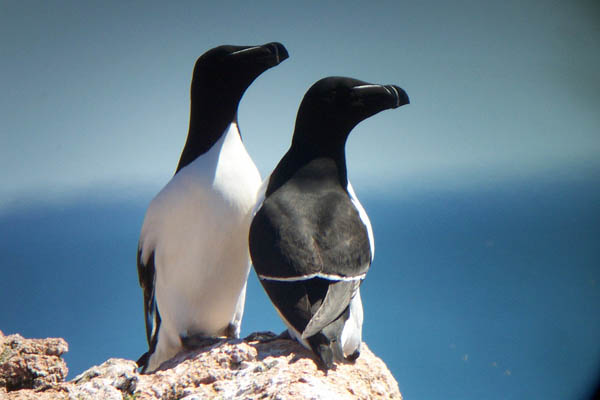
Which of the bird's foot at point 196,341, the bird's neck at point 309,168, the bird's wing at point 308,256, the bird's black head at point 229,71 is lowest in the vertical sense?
the bird's foot at point 196,341

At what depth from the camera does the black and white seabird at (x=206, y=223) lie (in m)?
2.74

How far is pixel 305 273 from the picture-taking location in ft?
6.83

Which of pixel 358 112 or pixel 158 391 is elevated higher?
pixel 358 112

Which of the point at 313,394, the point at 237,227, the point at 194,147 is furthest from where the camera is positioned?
the point at 194,147

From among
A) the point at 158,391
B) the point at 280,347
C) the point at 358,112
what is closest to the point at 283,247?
the point at 280,347

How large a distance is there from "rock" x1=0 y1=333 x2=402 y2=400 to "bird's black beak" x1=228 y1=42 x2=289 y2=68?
1.40m

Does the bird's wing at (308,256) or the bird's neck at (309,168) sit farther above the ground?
the bird's neck at (309,168)

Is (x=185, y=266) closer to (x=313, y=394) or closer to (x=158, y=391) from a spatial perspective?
(x=158, y=391)

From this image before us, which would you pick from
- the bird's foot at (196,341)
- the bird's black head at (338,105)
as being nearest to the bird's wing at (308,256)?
the bird's black head at (338,105)

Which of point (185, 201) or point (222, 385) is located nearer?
point (222, 385)

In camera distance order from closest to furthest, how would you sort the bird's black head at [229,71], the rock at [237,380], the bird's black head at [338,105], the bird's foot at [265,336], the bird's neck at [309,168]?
the rock at [237,380]
the bird's foot at [265,336]
the bird's neck at [309,168]
the bird's black head at [338,105]
the bird's black head at [229,71]

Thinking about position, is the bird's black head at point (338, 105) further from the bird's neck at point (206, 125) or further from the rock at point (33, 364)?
A: the rock at point (33, 364)

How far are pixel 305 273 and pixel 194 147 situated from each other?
120 centimetres

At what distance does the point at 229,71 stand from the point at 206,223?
81 cm
